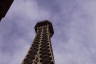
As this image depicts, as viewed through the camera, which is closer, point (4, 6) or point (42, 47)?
point (4, 6)

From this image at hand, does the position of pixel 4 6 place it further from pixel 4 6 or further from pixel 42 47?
pixel 42 47

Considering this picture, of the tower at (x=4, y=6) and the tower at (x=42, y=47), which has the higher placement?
the tower at (x=42, y=47)

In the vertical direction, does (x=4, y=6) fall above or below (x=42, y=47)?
below

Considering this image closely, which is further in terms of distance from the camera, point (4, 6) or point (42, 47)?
point (42, 47)

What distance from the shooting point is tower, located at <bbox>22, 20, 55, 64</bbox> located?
130ft

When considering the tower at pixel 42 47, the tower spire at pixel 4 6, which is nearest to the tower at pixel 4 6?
the tower spire at pixel 4 6

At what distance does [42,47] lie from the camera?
49.6 meters

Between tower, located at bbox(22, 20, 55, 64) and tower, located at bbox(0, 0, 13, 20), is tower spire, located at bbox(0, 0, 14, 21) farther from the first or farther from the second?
tower, located at bbox(22, 20, 55, 64)

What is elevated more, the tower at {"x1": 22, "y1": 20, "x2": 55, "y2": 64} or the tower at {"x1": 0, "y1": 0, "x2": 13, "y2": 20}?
the tower at {"x1": 22, "y1": 20, "x2": 55, "y2": 64}

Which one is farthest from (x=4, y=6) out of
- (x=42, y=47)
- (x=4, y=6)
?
(x=42, y=47)

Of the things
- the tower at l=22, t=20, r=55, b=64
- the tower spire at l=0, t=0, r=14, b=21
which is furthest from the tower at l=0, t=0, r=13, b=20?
the tower at l=22, t=20, r=55, b=64

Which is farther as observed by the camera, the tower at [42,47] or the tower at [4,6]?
the tower at [42,47]

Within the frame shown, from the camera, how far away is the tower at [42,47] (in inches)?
1564

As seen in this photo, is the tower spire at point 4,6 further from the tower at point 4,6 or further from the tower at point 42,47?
the tower at point 42,47
